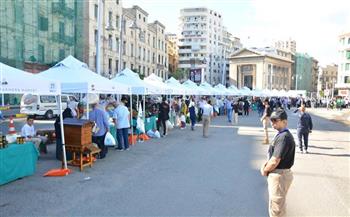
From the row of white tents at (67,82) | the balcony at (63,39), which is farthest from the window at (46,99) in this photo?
the balcony at (63,39)

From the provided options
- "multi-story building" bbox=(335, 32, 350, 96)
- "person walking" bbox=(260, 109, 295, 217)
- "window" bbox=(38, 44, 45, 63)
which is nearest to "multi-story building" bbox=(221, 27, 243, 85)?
"multi-story building" bbox=(335, 32, 350, 96)

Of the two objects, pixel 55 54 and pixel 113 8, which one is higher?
pixel 113 8

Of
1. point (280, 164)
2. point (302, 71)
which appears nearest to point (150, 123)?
point (280, 164)

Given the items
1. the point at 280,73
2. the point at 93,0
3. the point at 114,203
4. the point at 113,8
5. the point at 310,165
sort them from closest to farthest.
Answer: the point at 114,203 < the point at 310,165 < the point at 93,0 < the point at 113,8 < the point at 280,73

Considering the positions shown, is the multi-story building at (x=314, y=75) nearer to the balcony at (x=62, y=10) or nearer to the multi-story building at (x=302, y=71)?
the multi-story building at (x=302, y=71)

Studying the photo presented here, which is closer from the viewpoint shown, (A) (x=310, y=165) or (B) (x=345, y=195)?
(B) (x=345, y=195)

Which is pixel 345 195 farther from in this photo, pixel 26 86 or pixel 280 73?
pixel 280 73

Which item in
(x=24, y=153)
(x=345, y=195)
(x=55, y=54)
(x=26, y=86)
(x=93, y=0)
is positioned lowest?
(x=345, y=195)

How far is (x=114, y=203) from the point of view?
20.7ft

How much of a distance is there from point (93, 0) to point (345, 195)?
136 ft

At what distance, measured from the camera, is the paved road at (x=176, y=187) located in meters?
6.05

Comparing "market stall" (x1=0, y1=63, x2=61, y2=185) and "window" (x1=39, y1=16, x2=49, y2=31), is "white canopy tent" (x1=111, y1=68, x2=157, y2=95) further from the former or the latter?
"window" (x1=39, y1=16, x2=49, y2=31)

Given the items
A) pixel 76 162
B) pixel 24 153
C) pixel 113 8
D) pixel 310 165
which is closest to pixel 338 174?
pixel 310 165

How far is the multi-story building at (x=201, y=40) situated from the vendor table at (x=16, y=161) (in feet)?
353
